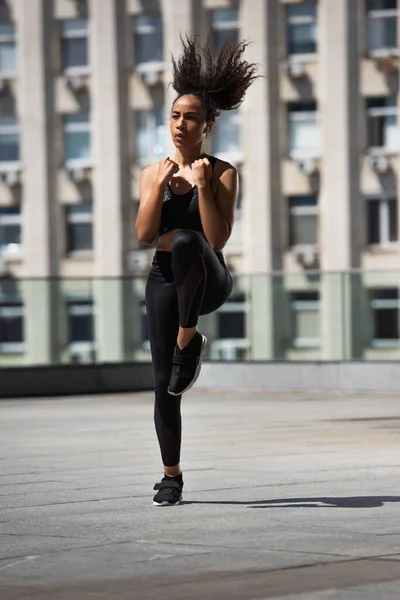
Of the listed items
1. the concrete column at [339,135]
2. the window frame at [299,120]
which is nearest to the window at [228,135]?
the window frame at [299,120]

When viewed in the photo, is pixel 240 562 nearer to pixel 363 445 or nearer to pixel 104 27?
pixel 363 445

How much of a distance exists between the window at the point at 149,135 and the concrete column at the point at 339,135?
498 centimetres

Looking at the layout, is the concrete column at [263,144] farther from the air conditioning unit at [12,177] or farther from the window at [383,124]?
the air conditioning unit at [12,177]

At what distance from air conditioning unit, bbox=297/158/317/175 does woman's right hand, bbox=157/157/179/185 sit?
41318mm

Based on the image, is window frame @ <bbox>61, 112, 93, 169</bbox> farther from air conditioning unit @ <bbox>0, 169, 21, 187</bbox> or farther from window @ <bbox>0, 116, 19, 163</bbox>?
window @ <bbox>0, 116, 19, 163</bbox>

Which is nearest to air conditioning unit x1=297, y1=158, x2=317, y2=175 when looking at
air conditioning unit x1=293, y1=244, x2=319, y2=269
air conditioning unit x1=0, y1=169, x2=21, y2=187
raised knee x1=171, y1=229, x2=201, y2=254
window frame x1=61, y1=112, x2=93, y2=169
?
air conditioning unit x1=293, y1=244, x2=319, y2=269

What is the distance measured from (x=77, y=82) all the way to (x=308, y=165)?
768cm

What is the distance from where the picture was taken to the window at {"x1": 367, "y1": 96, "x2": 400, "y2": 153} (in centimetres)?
4953

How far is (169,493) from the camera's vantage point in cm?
884

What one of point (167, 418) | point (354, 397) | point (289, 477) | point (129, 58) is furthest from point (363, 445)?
point (129, 58)

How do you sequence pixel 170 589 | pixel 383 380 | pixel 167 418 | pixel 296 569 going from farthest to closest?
pixel 383 380 → pixel 167 418 → pixel 296 569 → pixel 170 589

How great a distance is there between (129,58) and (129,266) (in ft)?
19.7

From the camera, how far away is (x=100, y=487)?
10.0m

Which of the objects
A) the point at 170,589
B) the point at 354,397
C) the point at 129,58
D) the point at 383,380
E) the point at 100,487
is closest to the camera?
the point at 170,589
